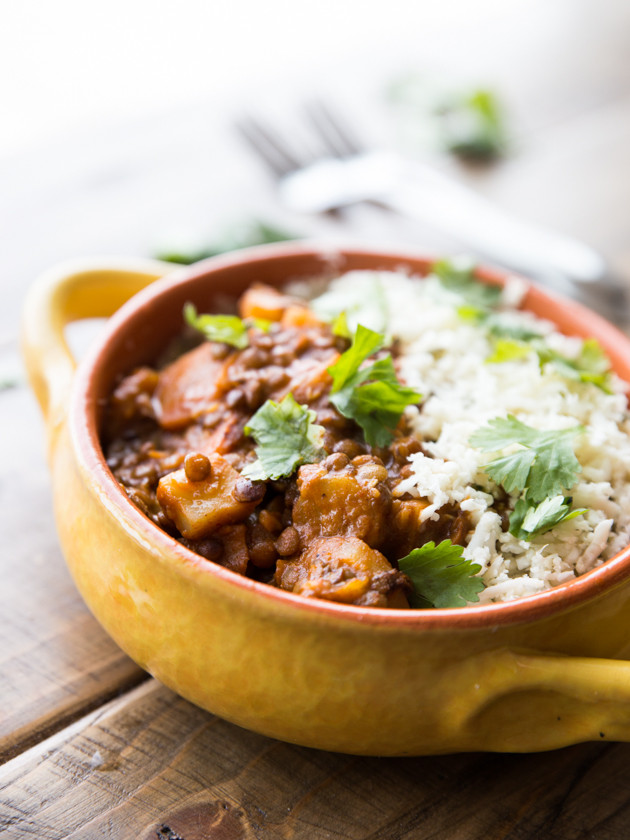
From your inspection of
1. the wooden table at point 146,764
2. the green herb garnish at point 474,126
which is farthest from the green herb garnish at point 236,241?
the green herb garnish at point 474,126

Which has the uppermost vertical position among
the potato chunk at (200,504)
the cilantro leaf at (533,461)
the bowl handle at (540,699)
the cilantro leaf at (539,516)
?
the potato chunk at (200,504)

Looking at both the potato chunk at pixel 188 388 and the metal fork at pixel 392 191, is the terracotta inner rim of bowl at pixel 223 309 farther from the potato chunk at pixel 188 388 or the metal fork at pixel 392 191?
the metal fork at pixel 392 191

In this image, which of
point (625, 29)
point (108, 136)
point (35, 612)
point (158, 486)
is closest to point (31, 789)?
point (35, 612)

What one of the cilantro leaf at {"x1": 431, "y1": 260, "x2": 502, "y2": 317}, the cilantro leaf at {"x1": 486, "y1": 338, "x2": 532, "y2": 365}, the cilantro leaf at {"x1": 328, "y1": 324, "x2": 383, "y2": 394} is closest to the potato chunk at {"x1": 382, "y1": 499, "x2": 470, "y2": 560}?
the cilantro leaf at {"x1": 328, "y1": 324, "x2": 383, "y2": 394}

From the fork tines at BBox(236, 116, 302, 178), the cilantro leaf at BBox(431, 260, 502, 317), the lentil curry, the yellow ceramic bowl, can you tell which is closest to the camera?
the yellow ceramic bowl

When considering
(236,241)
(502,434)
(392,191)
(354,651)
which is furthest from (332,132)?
(354,651)

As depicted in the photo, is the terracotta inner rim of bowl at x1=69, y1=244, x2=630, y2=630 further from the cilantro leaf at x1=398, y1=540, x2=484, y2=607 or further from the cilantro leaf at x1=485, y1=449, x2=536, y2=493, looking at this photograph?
the cilantro leaf at x1=485, y1=449, x2=536, y2=493

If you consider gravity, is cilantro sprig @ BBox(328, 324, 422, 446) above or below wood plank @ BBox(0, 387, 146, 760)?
above
